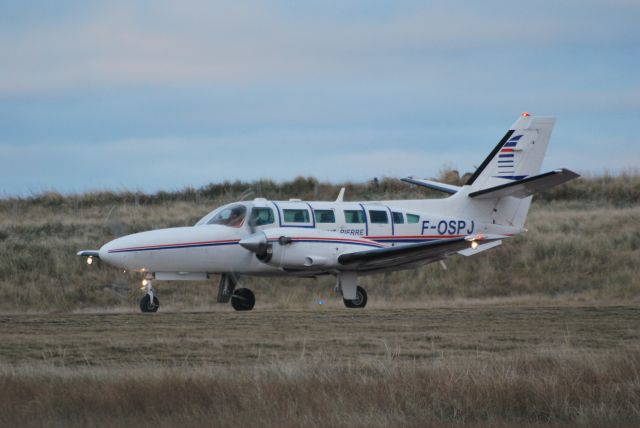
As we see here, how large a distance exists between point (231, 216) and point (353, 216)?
3.04 m

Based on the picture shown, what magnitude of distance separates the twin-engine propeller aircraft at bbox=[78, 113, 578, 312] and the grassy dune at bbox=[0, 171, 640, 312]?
2413mm

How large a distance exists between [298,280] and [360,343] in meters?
17.0

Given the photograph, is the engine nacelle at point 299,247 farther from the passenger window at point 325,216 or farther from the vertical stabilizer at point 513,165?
the vertical stabilizer at point 513,165

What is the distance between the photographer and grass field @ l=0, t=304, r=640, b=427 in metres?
10.2

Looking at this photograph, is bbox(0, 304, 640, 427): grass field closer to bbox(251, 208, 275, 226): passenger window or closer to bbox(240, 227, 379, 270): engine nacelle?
bbox(240, 227, 379, 270): engine nacelle

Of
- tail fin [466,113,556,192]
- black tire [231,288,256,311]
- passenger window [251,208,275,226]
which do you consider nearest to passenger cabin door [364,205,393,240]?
passenger window [251,208,275,226]

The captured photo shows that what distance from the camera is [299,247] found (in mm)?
23344

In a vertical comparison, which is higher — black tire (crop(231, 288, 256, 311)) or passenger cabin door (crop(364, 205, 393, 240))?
passenger cabin door (crop(364, 205, 393, 240))

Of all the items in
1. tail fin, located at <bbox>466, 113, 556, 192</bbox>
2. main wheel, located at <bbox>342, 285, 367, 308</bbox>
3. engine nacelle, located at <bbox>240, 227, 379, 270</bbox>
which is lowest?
main wheel, located at <bbox>342, 285, 367, 308</bbox>

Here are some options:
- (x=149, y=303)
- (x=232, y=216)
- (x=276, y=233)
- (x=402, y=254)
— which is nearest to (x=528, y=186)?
(x=402, y=254)

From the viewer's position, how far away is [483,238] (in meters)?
22.5

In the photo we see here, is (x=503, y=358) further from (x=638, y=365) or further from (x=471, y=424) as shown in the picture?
(x=471, y=424)

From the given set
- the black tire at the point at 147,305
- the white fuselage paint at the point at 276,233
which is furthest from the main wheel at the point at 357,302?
the black tire at the point at 147,305

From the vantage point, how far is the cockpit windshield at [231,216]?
23.8 m
